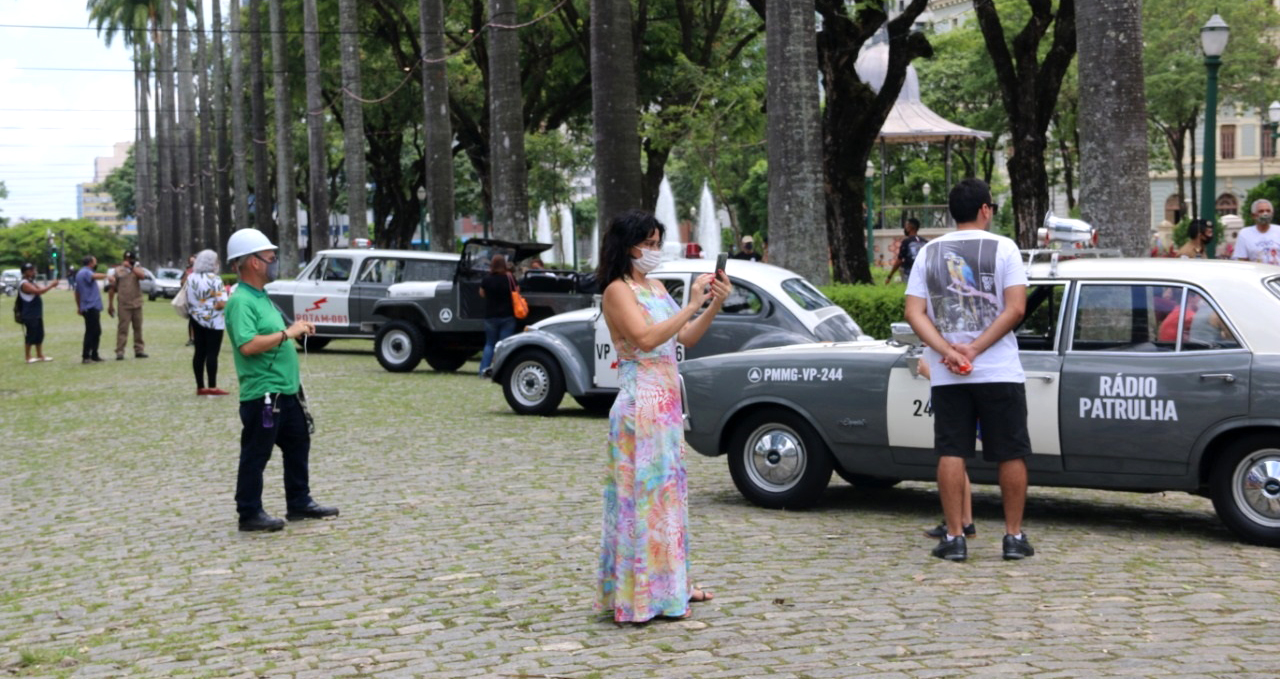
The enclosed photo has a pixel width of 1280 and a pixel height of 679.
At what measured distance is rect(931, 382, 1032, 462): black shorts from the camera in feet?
26.1

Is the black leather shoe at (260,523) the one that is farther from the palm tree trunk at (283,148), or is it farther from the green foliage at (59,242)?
the green foliage at (59,242)

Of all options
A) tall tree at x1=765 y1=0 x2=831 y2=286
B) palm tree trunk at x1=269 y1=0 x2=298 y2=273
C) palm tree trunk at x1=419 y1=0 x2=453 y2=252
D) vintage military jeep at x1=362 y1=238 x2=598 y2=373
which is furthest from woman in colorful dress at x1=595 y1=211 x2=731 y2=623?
palm tree trunk at x1=269 y1=0 x2=298 y2=273

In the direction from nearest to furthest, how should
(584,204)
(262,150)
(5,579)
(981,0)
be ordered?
(5,579), (981,0), (262,150), (584,204)

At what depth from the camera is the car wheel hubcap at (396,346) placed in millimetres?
23844

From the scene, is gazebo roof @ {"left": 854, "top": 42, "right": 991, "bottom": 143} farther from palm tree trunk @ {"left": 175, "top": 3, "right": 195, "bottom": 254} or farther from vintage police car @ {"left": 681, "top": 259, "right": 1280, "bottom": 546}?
palm tree trunk @ {"left": 175, "top": 3, "right": 195, "bottom": 254}

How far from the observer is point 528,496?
1070 centimetres

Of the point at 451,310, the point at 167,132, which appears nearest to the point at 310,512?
the point at 451,310

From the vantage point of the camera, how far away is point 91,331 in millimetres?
27281

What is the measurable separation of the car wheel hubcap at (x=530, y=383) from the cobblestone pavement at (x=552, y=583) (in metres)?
3.67

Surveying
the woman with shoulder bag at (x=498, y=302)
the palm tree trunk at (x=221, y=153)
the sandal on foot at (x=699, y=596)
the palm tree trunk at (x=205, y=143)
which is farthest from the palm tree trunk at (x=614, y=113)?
the palm tree trunk at (x=205, y=143)

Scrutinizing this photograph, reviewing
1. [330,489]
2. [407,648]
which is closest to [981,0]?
[330,489]

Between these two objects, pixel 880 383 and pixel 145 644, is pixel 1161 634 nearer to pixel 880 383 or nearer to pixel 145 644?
pixel 880 383

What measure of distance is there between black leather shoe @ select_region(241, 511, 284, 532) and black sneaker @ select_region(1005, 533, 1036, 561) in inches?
162

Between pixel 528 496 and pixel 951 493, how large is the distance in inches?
136
